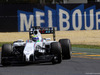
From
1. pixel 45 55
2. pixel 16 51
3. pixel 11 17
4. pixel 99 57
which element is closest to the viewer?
pixel 45 55

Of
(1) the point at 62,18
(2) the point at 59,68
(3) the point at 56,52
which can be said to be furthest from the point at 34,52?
(1) the point at 62,18

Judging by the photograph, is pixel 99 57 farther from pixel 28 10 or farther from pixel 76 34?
pixel 28 10

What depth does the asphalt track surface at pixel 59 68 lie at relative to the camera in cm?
1190

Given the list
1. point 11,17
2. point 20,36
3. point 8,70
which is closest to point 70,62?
point 8,70

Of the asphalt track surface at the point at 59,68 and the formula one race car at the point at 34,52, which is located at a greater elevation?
the formula one race car at the point at 34,52

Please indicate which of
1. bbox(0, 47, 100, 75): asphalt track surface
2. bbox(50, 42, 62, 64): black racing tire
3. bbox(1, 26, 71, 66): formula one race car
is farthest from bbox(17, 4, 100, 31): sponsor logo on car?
bbox(50, 42, 62, 64): black racing tire

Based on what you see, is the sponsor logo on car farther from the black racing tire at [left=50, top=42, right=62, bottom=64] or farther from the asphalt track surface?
the black racing tire at [left=50, top=42, right=62, bottom=64]

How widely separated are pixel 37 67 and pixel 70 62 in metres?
1.95

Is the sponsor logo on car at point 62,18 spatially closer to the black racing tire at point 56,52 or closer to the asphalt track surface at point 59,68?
the asphalt track surface at point 59,68

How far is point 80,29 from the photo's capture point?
34250mm

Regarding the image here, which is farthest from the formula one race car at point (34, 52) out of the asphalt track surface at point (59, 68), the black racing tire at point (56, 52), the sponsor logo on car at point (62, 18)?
the sponsor logo on car at point (62, 18)

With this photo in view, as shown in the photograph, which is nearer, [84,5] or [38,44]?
[38,44]

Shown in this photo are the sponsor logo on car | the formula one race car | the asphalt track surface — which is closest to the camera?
the asphalt track surface

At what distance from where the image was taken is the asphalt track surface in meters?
11.9
